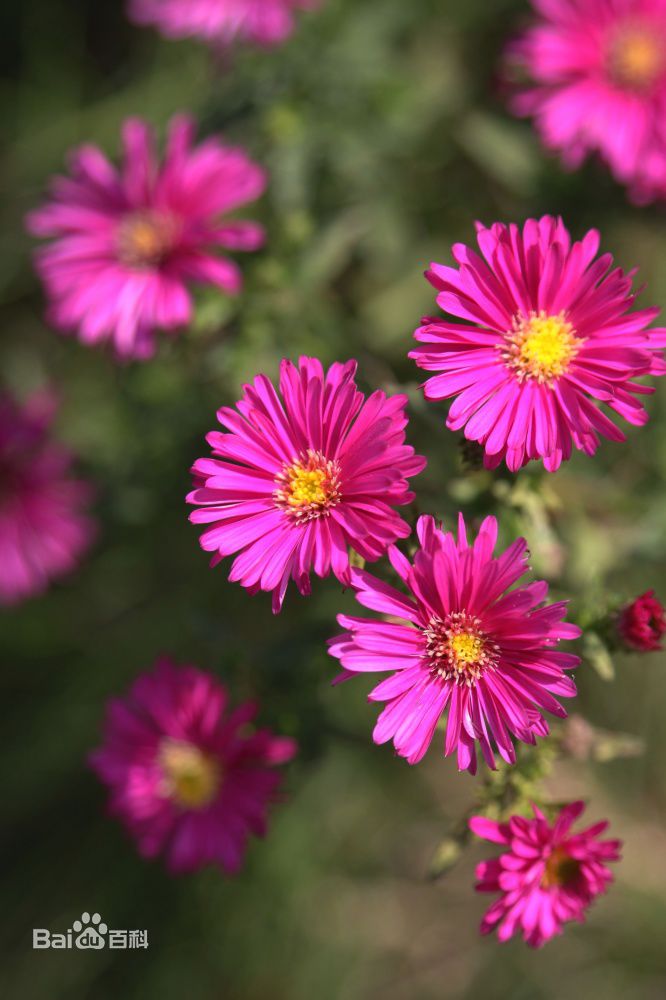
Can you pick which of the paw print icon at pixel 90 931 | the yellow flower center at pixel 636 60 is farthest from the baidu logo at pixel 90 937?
the yellow flower center at pixel 636 60

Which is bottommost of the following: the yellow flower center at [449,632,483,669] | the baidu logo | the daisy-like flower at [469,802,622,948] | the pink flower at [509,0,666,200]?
the baidu logo

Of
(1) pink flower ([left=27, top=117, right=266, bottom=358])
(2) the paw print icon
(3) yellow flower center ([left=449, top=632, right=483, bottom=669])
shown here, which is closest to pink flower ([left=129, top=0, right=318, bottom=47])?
(1) pink flower ([left=27, top=117, right=266, bottom=358])

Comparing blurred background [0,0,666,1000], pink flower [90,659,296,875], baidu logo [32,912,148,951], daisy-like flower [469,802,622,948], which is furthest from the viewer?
baidu logo [32,912,148,951]

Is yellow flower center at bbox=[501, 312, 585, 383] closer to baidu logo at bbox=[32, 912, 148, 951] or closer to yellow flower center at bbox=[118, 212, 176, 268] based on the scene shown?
yellow flower center at bbox=[118, 212, 176, 268]

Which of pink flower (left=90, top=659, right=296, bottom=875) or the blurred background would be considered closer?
pink flower (left=90, top=659, right=296, bottom=875)

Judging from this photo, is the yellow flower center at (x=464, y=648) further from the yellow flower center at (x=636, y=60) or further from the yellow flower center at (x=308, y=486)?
the yellow flower center at (x=636, y=60)

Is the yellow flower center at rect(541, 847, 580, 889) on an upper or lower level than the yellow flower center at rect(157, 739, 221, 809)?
lower

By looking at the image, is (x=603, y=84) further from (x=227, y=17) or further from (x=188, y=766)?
(x=188, y=766)
